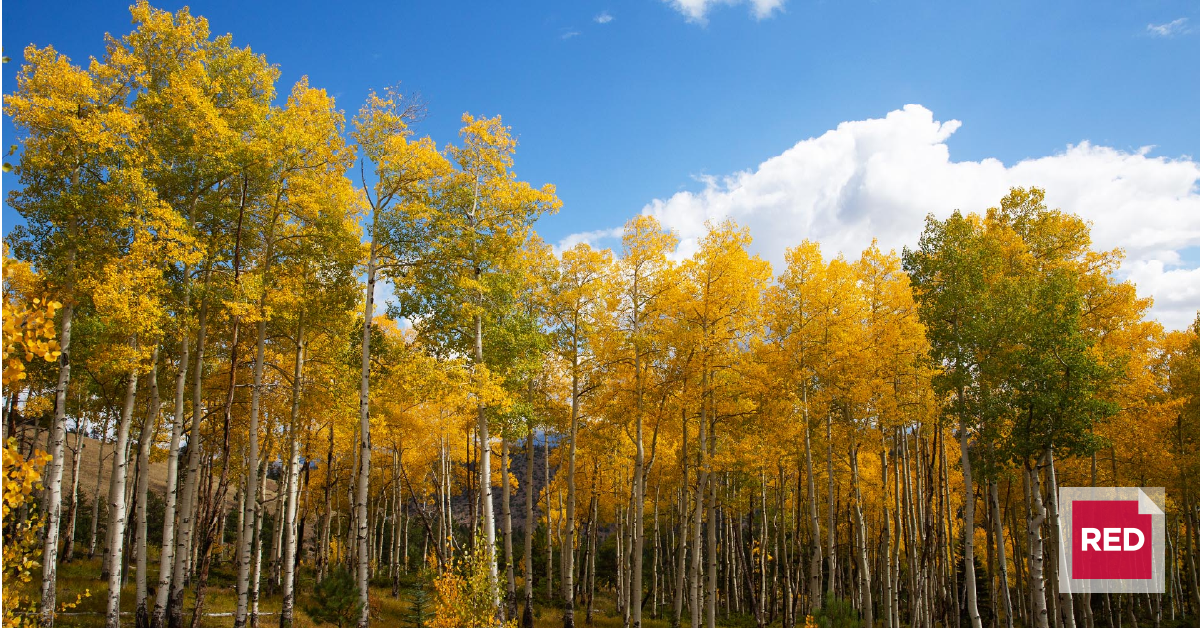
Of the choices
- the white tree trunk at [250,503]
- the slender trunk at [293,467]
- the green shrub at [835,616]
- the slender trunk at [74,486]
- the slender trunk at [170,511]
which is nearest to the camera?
the slender trunk at [170,511]

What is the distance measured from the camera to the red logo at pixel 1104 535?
68.7 ft

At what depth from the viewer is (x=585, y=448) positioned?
24266 millimetres

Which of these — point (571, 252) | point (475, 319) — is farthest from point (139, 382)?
point (571, 252)

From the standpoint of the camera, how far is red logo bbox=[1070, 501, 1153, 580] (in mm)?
20938

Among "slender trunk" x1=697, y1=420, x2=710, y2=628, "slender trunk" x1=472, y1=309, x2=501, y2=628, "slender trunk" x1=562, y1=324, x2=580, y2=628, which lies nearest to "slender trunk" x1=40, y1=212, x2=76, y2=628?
"slender trunk" x1=472, y1=309, x2=501, y2=628

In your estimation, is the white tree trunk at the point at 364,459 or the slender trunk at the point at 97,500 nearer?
the white tree trunk at the point at 364,459

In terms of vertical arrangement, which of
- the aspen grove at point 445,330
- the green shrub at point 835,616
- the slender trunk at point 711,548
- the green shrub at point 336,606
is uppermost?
the aspen grove at point 445,330

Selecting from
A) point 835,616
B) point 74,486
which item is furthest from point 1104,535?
point 74,486

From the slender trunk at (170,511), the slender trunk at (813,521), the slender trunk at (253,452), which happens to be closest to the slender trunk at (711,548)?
the slender trunk at (813,521)

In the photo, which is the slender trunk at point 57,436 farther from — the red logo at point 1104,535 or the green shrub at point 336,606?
the red logo at point 1104,535

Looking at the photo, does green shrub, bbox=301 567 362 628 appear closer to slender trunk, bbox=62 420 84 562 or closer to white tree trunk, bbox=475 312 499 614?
white tree trunk, bbox=475 312 499 614

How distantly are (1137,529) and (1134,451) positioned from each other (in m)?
3.20

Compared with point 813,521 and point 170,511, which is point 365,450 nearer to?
point 170,511

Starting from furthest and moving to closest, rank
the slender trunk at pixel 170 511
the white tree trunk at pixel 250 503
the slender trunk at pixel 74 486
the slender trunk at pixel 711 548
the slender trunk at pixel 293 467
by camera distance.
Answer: the slender trunk at pixel 74 486, the slender trunk at pixel 711 548, the slender trunk at pixel 293 467, the white tree trunk at pixel 250 503, the slender trunk at pixel 170 511
